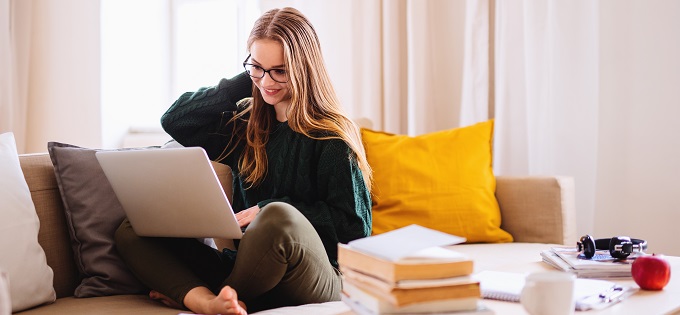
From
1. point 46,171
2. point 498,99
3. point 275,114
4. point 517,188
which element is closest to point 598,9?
point 498,99

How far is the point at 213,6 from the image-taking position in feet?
12.2

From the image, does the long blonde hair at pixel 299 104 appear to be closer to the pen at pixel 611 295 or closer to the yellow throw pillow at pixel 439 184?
the yellow throw pillow at pixel 439 184

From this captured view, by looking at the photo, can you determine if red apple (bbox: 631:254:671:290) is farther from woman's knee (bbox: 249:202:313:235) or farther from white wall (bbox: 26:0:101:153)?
white wall (bbox: 26:0:101:153)

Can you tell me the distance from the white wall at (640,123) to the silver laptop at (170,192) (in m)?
1.72

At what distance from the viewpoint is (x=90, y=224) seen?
1.75m

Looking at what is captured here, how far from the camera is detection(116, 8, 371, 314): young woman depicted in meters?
1.51

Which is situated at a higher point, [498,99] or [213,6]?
[213,6]

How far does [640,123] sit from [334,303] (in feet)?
5.22

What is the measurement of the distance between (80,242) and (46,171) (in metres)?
0.19

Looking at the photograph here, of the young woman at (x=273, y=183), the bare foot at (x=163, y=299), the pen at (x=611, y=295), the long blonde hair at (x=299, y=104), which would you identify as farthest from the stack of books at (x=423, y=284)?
the long blonde hair at (x=299, y=104)

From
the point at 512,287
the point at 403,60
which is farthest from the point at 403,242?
the point at 403,60

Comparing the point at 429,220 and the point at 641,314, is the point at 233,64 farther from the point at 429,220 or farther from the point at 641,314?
the point at 641,314

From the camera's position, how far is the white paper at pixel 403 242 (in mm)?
1013

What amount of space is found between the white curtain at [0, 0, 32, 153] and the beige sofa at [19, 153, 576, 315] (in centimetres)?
188
